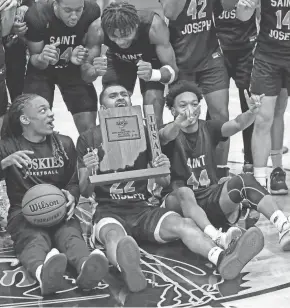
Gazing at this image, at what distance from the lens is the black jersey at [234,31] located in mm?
6656

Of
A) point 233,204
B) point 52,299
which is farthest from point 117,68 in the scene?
point 52,299

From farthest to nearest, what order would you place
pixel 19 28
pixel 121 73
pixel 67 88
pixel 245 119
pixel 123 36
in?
pixel 67 88
pixel 121 73
pixel 19 28
pixel 123 36
pixel 245 119

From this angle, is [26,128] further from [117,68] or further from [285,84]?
[285,84]

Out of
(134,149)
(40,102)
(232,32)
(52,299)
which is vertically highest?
(232,32)

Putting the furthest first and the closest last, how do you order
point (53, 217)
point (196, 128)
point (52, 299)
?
1. point (196, 128)
2. point (53, 217)
3. point (52, 299)

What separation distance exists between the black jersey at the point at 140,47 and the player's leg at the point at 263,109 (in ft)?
2.88

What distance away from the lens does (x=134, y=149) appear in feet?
16.9

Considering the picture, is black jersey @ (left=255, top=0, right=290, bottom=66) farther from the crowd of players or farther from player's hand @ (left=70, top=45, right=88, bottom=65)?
player's hand @ (left=70, top=45, right=88, bottom=65)

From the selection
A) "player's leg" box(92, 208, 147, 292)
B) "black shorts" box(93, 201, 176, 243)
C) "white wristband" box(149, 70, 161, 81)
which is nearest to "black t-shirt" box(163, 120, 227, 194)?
"black shorts" box(93, 201, 176, 243)

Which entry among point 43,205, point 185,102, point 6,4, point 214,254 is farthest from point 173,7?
point 214,254

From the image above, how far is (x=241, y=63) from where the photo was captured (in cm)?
670

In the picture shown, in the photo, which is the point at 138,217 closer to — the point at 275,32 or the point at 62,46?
the point at 62,46

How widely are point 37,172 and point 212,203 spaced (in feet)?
4.11

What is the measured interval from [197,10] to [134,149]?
1.58 m
